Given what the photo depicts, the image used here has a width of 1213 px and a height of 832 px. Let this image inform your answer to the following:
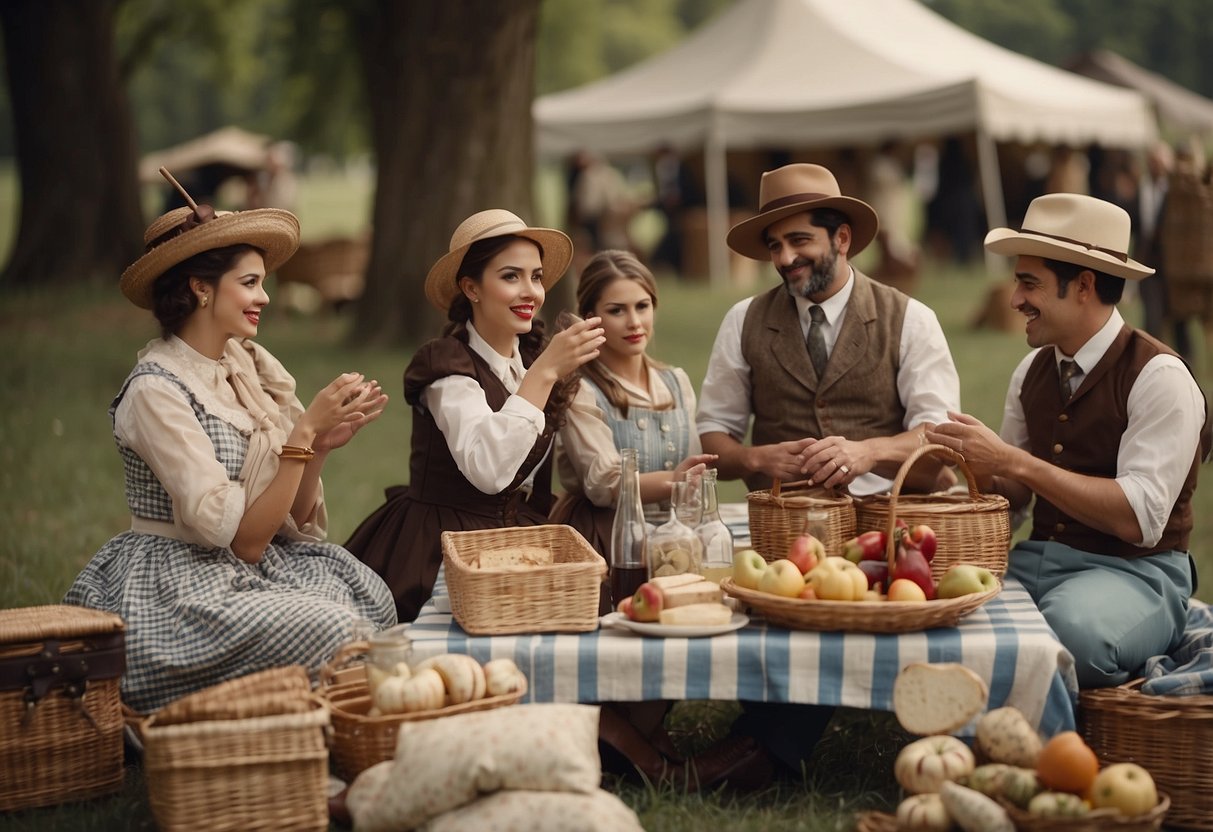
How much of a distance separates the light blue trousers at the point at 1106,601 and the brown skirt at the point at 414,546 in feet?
5.31

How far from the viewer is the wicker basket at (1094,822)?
3098 millimetres

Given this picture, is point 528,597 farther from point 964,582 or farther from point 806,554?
point 964,582

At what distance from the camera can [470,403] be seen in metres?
4.24

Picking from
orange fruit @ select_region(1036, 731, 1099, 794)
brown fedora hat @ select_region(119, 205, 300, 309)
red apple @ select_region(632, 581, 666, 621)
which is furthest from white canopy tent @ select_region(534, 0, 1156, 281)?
orange fruit @ select_region(1036, 731, 1099, 794)

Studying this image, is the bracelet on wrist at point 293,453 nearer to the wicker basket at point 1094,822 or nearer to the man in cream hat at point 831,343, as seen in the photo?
the man in cream hat at point 831,343

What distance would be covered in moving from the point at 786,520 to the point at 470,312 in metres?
1.32

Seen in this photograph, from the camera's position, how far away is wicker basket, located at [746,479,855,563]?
385 centimetres

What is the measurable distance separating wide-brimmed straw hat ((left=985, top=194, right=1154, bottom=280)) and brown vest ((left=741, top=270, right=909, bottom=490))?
65 cm

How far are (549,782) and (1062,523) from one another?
1953mm

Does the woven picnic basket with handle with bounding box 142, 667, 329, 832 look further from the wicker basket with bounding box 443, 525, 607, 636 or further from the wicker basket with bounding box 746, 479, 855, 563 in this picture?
the wicker basket with bounding box 746, 479, 855, 563

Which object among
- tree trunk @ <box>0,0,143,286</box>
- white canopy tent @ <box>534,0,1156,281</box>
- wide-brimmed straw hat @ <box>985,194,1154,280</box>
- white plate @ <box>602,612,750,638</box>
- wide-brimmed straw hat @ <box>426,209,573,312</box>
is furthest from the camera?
white canopy tent @ <box>534,0,1156,281</box>

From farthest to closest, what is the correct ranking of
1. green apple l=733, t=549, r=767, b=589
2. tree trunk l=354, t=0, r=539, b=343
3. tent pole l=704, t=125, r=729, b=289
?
tent pole l=704, t=125, r=729, b=289, tree trunk l=354, t=0, r=539, b=343, green apple l=733, t=549, r=767, b=589

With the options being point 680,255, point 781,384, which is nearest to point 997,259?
point 680,255

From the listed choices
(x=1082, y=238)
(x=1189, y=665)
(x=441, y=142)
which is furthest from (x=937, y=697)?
(x=441, y=142)
